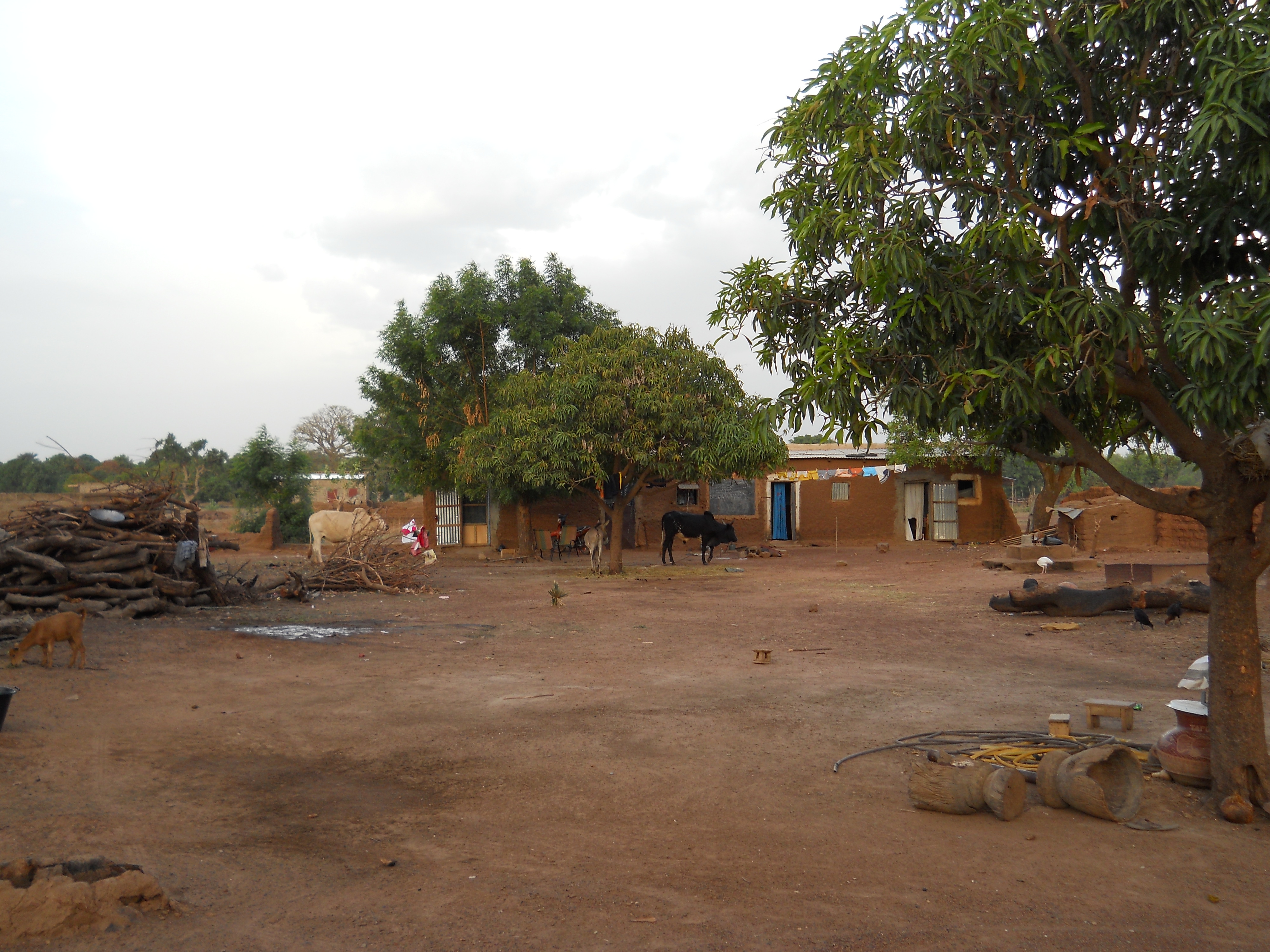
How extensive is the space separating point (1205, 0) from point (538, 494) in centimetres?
2230

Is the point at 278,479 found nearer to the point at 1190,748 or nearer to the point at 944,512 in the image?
the point at 944,512

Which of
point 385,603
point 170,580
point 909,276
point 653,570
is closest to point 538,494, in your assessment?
point 653,570

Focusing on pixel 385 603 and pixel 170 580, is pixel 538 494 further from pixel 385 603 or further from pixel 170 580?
pixel 170 580

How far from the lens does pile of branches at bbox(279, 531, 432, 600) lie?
1569 centimetres

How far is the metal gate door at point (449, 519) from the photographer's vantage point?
90.2ft

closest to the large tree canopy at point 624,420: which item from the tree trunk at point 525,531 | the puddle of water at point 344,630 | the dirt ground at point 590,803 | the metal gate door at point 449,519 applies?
the tree trunk at point 525,531

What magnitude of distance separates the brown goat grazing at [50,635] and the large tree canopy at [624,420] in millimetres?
10755

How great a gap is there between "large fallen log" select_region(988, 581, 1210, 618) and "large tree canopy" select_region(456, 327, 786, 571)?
20.3ft

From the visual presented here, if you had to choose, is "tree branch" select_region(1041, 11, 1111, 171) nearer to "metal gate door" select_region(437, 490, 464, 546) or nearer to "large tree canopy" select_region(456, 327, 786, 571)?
"large tree canopy" select_region(456, 327, 786, 571)

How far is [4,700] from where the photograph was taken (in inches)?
227

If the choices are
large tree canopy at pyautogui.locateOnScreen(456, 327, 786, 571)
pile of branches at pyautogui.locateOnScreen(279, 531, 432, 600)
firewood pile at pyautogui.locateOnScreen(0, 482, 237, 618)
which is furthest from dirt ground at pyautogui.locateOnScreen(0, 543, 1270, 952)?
large tree canopy at pyautogui.locateOnScreen(456, 327, 786, 571)

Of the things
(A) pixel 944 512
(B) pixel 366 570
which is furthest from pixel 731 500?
(B) pixel 366 570

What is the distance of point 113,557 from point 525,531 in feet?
49.2

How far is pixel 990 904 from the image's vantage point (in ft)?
12.5
